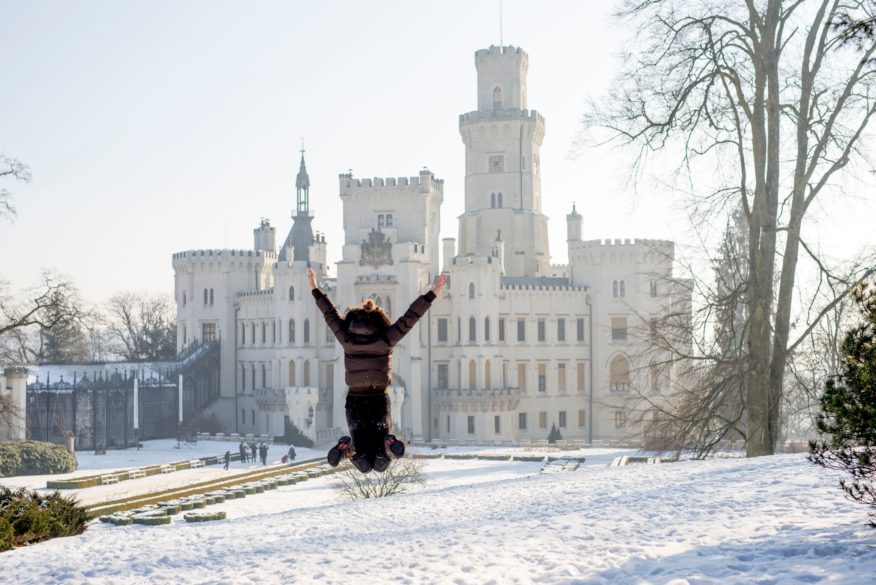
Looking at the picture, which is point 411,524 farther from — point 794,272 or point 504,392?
point 504,392

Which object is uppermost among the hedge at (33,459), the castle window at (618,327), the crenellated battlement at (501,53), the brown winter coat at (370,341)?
the crenellated battlement at (501,53)

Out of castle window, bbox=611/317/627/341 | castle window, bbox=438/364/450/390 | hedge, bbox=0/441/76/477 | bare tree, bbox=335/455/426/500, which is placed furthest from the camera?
castle window, bbox=611/317/627/341

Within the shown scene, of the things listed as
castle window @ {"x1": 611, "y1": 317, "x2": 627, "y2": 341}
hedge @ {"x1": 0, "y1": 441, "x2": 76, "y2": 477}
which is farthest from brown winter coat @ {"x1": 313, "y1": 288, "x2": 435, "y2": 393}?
castle window @ {"x1": 611, "y1": 317, "x2": 627, "y2": 341}

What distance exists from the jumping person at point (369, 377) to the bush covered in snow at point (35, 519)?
8.23 meters

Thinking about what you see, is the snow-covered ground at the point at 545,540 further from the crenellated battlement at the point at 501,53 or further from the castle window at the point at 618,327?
the crenellated battlement at the point at 501,53

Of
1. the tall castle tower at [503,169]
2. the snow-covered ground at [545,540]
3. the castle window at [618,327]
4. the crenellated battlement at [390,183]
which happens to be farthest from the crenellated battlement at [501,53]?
the snow-covered ground at [545,540]

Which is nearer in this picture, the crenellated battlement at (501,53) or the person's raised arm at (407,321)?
the person's raised arm at (407,321)

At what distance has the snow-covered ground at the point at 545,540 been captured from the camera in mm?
10430

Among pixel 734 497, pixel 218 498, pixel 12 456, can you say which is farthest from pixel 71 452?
pixel 734 497

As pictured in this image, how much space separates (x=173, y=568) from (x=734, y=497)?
7035 millimetres

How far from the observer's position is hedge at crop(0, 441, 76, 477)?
41312 mm

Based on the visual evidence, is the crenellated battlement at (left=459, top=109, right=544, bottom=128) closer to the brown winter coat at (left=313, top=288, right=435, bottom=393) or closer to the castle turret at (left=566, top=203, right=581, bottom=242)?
the castle turret at (left=566, top=203, right=581, bottom=242)

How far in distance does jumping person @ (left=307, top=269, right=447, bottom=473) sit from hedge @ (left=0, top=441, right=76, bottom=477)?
3499 centimetres

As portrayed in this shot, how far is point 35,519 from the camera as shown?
17109 millimetres
